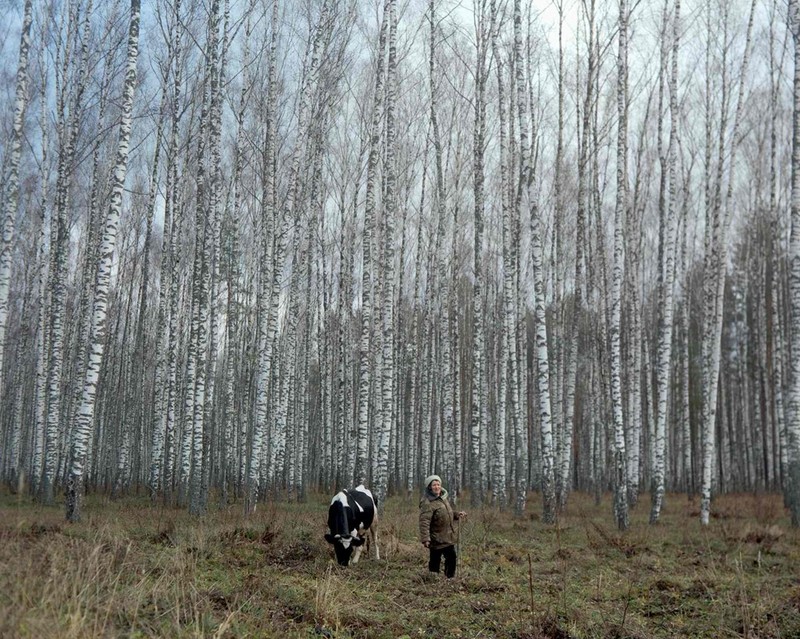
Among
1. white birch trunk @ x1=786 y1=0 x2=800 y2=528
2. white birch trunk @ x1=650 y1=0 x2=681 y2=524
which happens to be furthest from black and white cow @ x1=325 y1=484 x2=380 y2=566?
white birch trunk @ x1=786 y1=0 x2=800 y2=528

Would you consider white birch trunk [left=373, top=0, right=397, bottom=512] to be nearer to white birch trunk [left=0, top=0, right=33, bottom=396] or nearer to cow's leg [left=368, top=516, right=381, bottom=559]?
cow's leg [left=368, top=516, right=381, bottom=559]

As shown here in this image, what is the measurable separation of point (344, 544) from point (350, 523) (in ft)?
1.48

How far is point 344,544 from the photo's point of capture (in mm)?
8883

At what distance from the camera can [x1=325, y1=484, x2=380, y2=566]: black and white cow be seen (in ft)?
29.5

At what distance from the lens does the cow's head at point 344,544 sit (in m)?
8.82

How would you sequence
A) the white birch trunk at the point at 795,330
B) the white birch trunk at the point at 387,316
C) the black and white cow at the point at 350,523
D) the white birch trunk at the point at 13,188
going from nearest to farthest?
the black and white cow at the point at 350,523, the white birch trunk at the point at 13,188, the white birch trunk at the point at 795,330, the white birch trunk at the point at 387,316

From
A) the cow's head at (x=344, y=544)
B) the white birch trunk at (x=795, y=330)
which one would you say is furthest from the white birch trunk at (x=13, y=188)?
the white birch trunk at (x=795, y=330)

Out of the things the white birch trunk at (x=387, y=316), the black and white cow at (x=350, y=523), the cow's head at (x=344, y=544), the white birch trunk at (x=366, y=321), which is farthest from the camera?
the white birch trunk at (x=366, y=321)

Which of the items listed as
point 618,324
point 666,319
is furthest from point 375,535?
point 666,319

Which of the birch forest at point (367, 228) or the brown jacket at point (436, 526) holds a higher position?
the birch forest at point (367, 228)

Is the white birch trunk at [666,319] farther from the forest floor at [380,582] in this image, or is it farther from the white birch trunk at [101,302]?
the white birch trunk at [101,302]

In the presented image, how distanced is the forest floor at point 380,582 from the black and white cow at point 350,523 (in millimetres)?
248

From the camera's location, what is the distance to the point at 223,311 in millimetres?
27453

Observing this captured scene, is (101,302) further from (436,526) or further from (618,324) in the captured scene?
(618,324)
